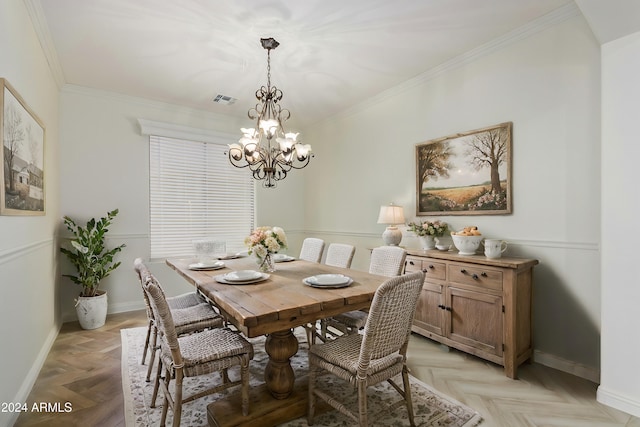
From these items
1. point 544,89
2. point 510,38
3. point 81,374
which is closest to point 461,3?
point 510,38

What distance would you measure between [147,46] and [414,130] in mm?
2874

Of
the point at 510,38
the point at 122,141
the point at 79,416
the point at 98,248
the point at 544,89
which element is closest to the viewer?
the point at 79,416

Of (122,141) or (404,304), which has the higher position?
(122,141)

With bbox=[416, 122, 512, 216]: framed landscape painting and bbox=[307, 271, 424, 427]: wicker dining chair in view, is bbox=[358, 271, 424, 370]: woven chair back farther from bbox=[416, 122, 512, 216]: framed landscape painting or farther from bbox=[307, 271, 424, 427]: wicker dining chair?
bbox=[416, 122, 512, 216]: framed landscape painting

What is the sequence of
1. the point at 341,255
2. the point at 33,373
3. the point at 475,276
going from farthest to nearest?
the point at 341,255
the point at 475,276
the point at 33,373

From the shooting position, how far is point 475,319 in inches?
105

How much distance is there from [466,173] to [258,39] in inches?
92.7

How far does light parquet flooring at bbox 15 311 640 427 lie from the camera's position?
1970 mm

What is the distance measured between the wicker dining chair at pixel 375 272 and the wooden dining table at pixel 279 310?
1.14 ft

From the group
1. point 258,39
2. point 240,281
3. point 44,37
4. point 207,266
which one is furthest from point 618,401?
point 44,37

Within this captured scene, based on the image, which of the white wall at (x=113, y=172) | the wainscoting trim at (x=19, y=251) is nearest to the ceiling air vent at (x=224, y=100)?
the white wall at (x=113, y=172)

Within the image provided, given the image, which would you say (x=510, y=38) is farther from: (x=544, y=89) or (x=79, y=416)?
(x=79, y=416)

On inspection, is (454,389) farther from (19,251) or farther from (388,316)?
(19,251)

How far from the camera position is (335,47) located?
301cm
